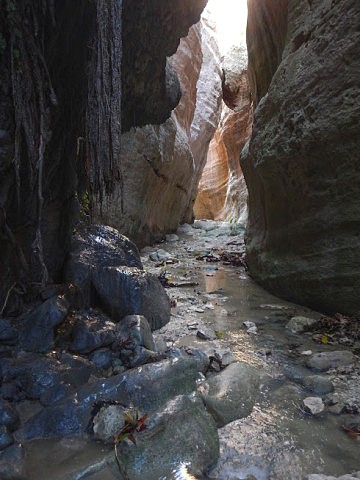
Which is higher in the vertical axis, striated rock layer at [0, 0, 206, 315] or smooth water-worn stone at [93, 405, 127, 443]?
striated rock layer at [0, 0, 206, 315]

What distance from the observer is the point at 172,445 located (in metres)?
1.79

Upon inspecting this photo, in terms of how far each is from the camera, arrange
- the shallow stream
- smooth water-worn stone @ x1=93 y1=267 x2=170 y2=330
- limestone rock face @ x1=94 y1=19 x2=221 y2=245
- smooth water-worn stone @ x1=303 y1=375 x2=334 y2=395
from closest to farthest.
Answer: the shallow stream
smooth water-worn stone @ x1=303 y1=375 x2=334 y2=395
smooth water-worn stone @ x1=93 y1=267 x2=170 y2=330
limestone rock face @ x1=94 y1=19 x2=221 y2=245

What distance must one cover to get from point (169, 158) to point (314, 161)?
25.5 ft

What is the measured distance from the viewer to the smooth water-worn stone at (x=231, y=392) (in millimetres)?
2204

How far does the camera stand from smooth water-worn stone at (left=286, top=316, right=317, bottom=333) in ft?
12.3

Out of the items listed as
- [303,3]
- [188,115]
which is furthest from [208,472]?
[188,115]

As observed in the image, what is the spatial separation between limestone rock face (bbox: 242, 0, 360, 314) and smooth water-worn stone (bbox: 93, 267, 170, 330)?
6.64ft

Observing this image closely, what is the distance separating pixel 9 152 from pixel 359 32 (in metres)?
3.53

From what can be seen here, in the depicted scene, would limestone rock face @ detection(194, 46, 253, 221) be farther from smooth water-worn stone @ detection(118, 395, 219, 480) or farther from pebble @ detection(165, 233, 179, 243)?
smooth water-worn stone @ detection(118, 395, 219, 480)

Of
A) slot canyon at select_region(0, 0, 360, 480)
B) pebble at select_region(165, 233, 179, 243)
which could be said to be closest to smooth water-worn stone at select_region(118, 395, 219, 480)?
slot canyon at select_region(0, 0, 360, 480)

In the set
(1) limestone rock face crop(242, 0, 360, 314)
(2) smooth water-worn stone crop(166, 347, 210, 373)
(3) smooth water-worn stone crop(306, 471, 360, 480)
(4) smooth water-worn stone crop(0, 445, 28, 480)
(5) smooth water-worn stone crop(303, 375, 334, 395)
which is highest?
(1) limestone rock face crop(242, 0, 360, 314)

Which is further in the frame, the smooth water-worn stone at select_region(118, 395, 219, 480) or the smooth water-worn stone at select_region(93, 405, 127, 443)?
the smooth water-worn stone at select_region(93, 405, 127, 443)

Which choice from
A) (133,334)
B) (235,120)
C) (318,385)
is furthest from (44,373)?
(235,120)

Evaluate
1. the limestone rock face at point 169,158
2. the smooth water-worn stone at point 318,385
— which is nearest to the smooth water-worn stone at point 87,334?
the limestone rock face at point 169,158
